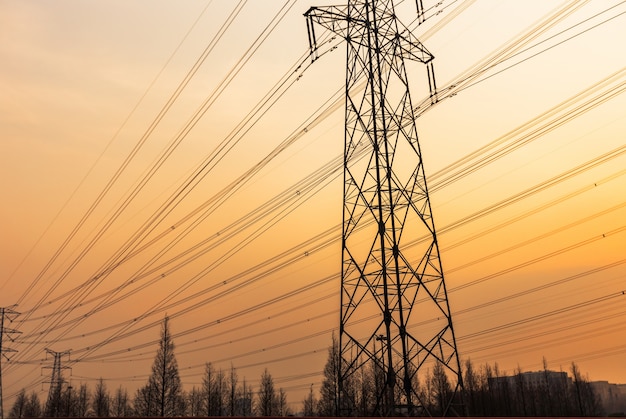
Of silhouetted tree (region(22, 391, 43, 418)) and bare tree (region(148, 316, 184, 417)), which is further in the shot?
silhouetted tree (region(22, 391, 43, 418))

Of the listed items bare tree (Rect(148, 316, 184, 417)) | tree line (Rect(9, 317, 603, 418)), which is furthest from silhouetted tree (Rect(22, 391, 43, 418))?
bare tree (Rect(148, 316, 184, 417))

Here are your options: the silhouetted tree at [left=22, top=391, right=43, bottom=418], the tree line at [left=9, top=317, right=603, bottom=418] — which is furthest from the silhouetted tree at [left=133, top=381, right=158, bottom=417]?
the silhouetted tree at [left=22, top=391, right=43, bottom=418]

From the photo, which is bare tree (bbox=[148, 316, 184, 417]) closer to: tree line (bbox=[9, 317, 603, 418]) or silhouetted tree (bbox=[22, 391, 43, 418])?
tree line (bbox=[9, 317, 603, 418])

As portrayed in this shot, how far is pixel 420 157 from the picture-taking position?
26.8 m

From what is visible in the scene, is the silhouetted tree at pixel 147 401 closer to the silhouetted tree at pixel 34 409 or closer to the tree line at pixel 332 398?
the tree line at pixel 332 398

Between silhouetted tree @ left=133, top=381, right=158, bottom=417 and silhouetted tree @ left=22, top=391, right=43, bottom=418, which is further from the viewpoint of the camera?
silhouetted tree @ left=22, top=391, right=43, bottom=418

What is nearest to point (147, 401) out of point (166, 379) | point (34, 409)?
point (166, 379)

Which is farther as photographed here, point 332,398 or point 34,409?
point 34,409

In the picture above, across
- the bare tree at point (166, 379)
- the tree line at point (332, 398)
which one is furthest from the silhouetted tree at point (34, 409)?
the bare tree at point (166, 379)

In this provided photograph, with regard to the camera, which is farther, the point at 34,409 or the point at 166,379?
the point at 34,409

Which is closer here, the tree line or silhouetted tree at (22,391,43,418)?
the tree line

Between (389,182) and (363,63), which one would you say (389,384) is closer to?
(389,182)

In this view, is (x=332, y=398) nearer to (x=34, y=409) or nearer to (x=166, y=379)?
(x=166, y=379)

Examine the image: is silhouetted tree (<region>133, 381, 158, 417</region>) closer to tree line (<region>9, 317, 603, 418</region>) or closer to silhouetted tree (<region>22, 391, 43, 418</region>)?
tree line (<region>9, 317, 603, 418</region>)
